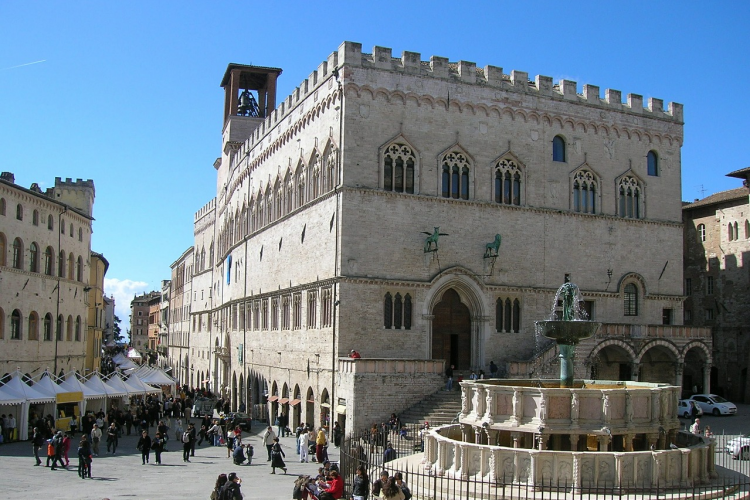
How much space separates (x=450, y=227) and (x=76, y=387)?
55.2 feet

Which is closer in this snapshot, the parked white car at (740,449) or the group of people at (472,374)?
the parked white car at (740,449)

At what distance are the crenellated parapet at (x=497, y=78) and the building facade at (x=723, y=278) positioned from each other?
877 centimetres

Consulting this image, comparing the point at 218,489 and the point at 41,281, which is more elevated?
the point at 41,281

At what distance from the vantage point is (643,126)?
39.2 metres

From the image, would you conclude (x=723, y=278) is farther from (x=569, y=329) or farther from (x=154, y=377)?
(x=154, y=377)

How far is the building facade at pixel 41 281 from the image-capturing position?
37.5 m

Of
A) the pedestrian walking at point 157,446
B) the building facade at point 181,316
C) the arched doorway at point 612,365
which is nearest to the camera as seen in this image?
the pedestrian walking at point 157,446

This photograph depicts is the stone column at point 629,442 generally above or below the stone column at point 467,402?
below

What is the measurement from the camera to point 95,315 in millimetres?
57969

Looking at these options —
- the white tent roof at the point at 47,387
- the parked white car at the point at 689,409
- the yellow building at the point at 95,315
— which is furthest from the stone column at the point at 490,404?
the yellow building at the point at 95,315

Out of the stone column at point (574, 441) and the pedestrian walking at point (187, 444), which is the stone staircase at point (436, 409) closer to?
the pedestrian walking at point (187, 444)

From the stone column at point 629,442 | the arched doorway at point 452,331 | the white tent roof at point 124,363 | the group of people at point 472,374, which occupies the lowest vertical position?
the white tent roof at point 124,363

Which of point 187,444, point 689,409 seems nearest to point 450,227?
point 689,409

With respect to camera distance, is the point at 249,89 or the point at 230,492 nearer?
the point at 230,492
